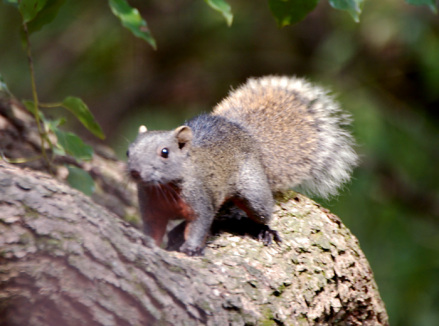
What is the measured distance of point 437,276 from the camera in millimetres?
5797

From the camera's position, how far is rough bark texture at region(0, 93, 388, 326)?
2.04m

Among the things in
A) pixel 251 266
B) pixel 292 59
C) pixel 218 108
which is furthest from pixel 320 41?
pixel 251 266

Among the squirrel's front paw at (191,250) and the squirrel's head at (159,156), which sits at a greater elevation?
the squirrel's head at (159,156)

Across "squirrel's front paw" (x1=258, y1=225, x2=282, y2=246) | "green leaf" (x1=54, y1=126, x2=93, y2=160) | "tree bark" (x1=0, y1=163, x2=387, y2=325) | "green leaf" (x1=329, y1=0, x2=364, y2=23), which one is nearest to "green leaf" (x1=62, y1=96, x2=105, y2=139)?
"green leaf" (x1=54, y1=126, x2=93, y2=160)

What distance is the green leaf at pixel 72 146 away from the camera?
289 cm

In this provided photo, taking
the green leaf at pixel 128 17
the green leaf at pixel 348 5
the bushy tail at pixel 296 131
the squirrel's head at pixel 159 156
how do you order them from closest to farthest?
the green leaf at pixel 348 5 → the green leaf at pixel 128 17 → the squirrel's head at pixel 159 156 → the bushy tail at pixel 296 131

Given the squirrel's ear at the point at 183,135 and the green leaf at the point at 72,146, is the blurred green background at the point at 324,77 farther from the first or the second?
the green leaf at the point at 72,146

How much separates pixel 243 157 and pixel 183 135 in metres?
0.39

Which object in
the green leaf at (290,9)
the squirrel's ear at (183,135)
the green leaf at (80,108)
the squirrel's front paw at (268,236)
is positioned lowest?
the squirrel's front paw at (268,236)

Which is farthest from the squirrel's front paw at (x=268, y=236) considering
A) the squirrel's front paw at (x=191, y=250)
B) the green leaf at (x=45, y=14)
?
the green leaf at (x=45, y=14)

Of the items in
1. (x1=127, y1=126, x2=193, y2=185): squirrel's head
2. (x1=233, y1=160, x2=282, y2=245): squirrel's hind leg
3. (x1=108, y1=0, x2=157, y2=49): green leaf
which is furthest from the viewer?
(x1=233, y1=160, x2=282, y2=245): squirrel's hind leg

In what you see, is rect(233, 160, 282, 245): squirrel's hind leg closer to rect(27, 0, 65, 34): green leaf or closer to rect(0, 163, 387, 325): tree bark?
rect(0, 163, 387, 325): tree bark

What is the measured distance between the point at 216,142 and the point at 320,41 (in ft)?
13.9

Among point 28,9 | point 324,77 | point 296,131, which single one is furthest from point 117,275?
point 324,77
